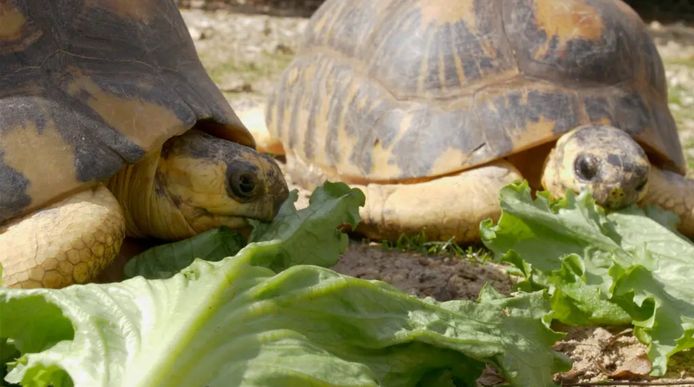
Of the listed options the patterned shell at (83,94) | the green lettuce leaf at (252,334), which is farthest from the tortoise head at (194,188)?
the green lettuce leaf at (252,334)

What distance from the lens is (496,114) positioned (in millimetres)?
3871

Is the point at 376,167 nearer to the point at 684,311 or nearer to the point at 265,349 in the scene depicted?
the point at 684,311

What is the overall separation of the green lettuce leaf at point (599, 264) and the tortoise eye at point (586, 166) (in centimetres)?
34

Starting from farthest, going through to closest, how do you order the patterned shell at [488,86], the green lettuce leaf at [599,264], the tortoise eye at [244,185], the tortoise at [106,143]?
1. the patterned shell at [488,86]
2. the tortoise eye at [244,185]
3. the green lettuce leaf at [599,264]
4. the tortoise at [106,143]

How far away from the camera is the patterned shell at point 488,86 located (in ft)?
12.8

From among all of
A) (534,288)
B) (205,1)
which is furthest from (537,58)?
(205,1)

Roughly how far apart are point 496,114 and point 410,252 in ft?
1.92

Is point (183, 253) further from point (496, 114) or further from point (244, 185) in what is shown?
point (496, 114)

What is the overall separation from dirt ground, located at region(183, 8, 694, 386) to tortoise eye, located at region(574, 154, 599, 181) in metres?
0.44

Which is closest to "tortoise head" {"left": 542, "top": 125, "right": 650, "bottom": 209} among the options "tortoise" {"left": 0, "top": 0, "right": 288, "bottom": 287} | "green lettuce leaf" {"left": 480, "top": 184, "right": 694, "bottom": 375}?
"green lettuce leaf" {"left": 480, "top": 184, "right": 694, "bottom": 375}

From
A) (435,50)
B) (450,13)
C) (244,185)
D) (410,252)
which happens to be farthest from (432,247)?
(244,185)

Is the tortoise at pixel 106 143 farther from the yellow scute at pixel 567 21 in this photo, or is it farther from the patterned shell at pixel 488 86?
the yellow scute at pixel 567 21

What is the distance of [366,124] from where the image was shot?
4.14 meters

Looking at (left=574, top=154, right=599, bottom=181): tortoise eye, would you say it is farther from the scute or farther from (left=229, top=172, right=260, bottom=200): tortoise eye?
(left=229, top=172, right=260, bottom=200): tortoise eye
